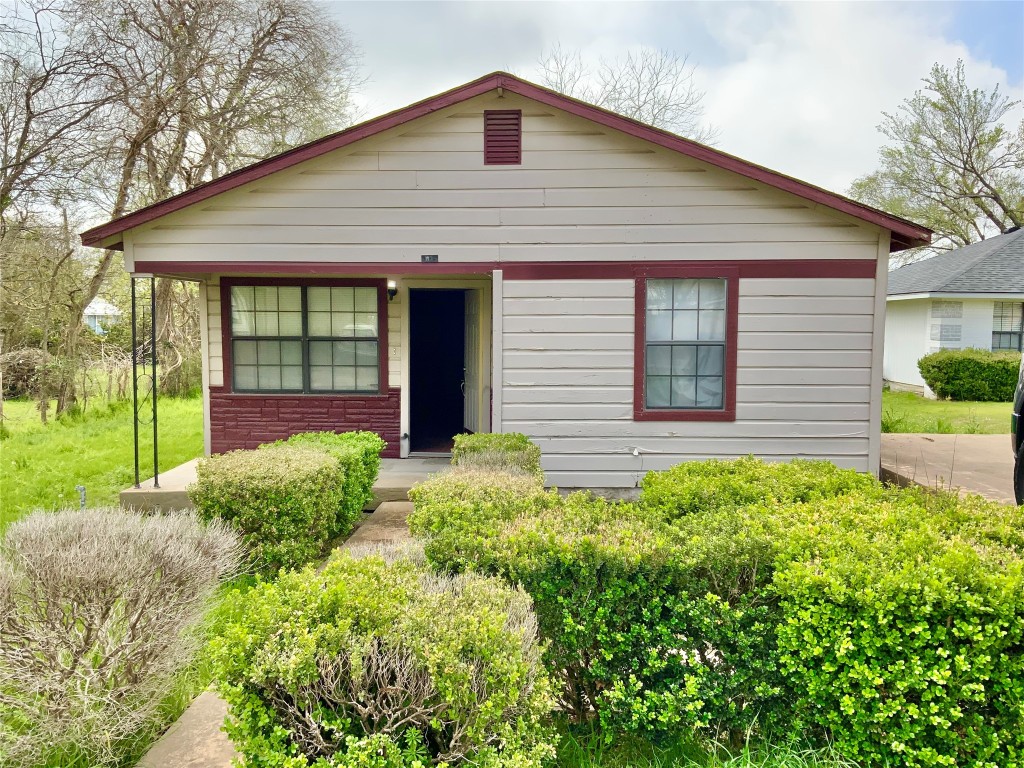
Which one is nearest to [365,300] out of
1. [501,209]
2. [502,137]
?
[501,209]

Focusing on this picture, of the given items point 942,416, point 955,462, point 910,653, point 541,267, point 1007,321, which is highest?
point 1007,321

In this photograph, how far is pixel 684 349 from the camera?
7.18 m

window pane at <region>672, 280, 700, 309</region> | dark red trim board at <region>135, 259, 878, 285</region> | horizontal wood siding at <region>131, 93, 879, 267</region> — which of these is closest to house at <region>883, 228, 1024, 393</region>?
dark red trim board at <region>135, 259, 878, 285</region>

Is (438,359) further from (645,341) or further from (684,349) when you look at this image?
(684,349)

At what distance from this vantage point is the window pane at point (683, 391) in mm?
7223

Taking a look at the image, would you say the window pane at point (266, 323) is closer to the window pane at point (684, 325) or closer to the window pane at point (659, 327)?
the window pane at point (659, 327)

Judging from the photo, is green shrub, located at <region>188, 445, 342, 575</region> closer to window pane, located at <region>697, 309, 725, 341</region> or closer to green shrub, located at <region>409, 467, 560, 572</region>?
green shrub, located at <region>409, 467, 560, 572</region>

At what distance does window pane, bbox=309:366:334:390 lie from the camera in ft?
27.9

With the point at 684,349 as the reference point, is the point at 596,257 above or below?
above

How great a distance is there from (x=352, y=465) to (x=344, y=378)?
109 inches

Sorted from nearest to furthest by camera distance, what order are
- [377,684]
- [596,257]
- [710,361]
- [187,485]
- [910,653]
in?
[377,684], [910,653], [187,485], [596,257], [710,361]

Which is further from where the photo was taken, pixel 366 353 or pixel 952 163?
pixel 952 163

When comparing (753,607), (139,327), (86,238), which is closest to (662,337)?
(753,607)

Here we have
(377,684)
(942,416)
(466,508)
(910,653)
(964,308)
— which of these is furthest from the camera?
(964,308)
